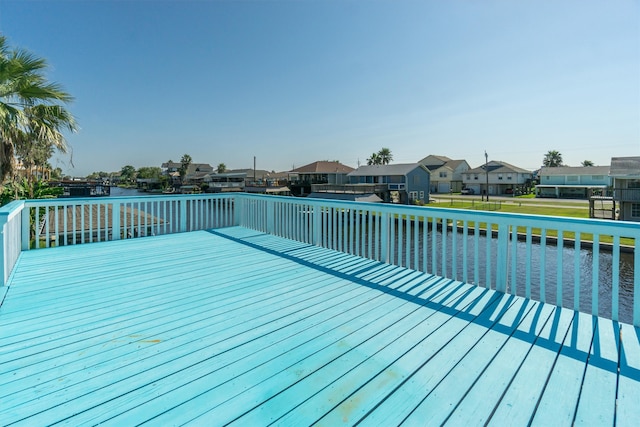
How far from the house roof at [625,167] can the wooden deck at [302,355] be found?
26515 mm

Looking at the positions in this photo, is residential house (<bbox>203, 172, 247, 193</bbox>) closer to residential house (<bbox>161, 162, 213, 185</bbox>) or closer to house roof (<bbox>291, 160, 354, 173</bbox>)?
residential house (<bbox>161, 162, 213, 185</bbox>)

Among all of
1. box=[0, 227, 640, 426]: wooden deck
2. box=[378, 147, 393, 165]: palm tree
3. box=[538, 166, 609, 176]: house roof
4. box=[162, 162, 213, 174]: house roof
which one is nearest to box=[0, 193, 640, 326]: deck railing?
box=[0, 227, 640, 426]: wooden deck

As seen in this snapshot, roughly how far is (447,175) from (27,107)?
52919 mm

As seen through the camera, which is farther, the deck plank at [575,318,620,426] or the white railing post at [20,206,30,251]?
the white railing post at [20,206,30,251]

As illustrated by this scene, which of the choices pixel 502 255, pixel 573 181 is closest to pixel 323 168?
pixel 573 181

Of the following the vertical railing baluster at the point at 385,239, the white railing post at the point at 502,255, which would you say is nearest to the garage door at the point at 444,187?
the vertical railing baluster at the point at 385,239

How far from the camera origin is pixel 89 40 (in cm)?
1027

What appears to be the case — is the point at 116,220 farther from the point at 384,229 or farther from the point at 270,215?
the point at 384,229

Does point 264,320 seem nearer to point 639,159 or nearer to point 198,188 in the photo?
point 639,159

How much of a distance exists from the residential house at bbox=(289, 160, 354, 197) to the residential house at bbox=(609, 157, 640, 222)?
27931 mm

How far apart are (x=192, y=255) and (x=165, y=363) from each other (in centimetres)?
278

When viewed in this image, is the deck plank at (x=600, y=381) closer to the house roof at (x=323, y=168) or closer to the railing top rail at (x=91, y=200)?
the railing top rail at (x=91, y=200)

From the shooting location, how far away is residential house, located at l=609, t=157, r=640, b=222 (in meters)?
20.5

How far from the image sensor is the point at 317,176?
143 ft
